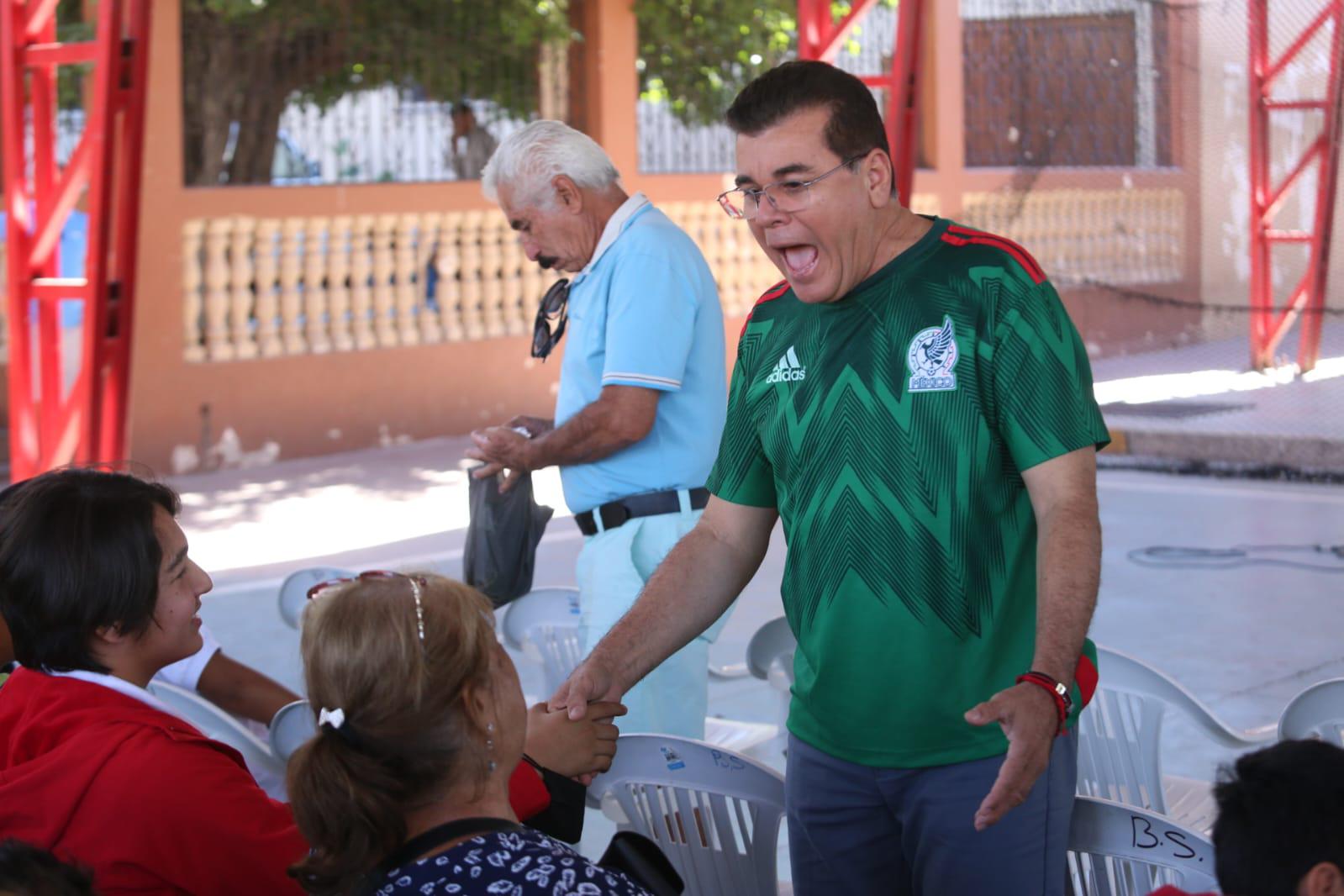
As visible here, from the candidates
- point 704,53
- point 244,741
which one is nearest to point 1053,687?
point 244,741

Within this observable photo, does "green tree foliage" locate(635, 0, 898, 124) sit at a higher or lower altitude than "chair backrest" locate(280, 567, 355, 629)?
higher

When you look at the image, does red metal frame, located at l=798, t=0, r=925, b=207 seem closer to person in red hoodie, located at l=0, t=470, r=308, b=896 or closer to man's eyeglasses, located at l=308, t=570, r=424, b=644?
person in red hoodie, located at l=0, t=470, r=308, b=896

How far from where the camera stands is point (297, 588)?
4375 mm

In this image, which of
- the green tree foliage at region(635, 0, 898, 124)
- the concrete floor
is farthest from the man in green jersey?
the green tree foliage at region(635, 0, 898, 124)

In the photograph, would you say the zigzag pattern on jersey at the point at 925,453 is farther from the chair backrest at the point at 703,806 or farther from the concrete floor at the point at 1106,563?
the concrete floor at the point at 1106,563

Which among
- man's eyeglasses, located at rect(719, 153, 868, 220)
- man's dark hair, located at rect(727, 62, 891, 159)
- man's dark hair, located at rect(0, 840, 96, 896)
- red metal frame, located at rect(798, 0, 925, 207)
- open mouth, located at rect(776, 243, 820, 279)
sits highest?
red metal frame, located at rect(798, 0, 925, 207)

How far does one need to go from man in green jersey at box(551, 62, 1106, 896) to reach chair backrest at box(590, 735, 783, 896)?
0.18 meters

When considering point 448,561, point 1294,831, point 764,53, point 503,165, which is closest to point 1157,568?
point 448,561

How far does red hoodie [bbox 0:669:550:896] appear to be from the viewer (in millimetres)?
2121

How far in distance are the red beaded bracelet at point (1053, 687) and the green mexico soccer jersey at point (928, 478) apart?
185 mm

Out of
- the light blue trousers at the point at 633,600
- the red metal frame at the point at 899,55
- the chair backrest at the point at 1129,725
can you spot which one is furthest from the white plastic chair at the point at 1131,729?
the red metal frame at the point at 899,55

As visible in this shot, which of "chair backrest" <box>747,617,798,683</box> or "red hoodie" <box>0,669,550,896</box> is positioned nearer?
"red hoodie" <box>0,669,550,896</box>

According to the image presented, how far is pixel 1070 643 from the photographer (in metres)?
2.11

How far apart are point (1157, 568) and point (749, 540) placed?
5.64 meters
